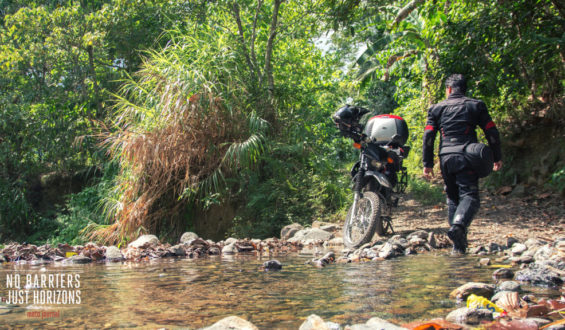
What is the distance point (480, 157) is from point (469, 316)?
8.82 feet

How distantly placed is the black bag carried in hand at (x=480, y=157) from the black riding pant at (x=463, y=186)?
0.06 meters

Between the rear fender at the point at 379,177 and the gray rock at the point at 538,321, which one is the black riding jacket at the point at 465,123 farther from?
the gray rock at the point at 538,321

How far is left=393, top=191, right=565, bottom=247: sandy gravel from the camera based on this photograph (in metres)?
5.88

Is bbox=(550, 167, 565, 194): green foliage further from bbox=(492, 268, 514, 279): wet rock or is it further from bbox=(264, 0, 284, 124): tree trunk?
bbox=(264, 0, 284, 124): tree trunk

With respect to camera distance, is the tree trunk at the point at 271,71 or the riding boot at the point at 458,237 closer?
the riding boot at the point at 458,237

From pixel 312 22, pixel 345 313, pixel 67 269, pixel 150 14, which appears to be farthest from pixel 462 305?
pixel 150 14

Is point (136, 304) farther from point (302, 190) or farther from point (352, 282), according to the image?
point (302, 190)

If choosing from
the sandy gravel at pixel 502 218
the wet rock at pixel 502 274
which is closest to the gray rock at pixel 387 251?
the sandy gravel at pixel 502 218

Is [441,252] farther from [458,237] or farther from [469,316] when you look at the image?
[469,316]

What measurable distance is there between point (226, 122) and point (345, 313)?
6.33 m

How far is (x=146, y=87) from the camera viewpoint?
356 inches

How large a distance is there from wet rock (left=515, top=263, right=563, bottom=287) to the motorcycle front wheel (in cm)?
226

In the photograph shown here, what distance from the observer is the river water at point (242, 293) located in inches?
91.0

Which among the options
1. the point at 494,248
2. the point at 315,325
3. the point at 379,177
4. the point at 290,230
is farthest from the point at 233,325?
the point at 290,230
